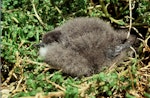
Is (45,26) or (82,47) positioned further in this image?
(45,26)

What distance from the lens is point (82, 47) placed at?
2.97 meters

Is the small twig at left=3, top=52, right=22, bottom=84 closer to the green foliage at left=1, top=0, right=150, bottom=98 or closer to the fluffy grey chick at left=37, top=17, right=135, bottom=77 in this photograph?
the green foliage at left=1, top=0, right=150, bottom=98

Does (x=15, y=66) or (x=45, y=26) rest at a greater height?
(x=45, y=26)

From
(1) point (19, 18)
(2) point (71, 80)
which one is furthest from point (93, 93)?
(1) point (19, 18)

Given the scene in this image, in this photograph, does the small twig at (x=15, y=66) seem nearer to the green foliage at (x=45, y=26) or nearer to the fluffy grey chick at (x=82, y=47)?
the green foliage at (x=45, y=26)

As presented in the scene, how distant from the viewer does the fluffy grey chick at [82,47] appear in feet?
9.71

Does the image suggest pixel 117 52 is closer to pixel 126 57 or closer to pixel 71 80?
pixel 126 57

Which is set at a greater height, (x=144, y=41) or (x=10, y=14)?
(x=10, y=14)

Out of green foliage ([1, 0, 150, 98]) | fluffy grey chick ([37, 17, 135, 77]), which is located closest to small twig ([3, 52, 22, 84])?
green foliage ([1, 0, 150, 98])

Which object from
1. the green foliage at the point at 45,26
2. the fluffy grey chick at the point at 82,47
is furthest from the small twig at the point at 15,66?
the fluffy grey chick at the point at 82,47

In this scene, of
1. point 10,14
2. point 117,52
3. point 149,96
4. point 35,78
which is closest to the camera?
point 149,96

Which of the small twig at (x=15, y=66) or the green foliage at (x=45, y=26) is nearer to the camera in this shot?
the green foliage at (x=45, y=26)

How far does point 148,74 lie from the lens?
291 centimetres

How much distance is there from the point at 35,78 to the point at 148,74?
0.64 meters
